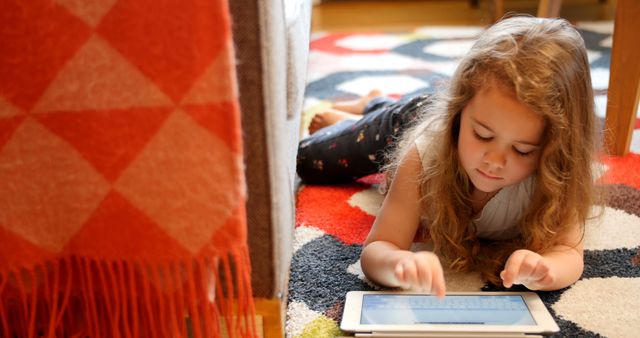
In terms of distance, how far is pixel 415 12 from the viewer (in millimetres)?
2979

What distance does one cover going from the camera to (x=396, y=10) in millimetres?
3059

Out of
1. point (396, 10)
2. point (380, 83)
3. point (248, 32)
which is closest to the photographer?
point (248, 32)

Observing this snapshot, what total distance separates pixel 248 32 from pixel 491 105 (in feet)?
1.07

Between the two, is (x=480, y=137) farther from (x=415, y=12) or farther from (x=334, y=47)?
(x=415, y=12)

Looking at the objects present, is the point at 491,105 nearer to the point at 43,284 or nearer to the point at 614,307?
the point at 614,307

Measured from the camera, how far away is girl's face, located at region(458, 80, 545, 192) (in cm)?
79

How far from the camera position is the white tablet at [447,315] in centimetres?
73

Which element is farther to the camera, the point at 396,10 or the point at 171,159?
the point at 396,10

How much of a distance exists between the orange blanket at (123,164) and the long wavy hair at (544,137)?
345 millimetres

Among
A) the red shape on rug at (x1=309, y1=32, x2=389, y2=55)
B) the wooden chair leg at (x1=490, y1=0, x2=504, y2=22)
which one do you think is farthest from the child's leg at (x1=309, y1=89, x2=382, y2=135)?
the wooden chair leg at (x1=490, y1=0, x2=504, y2=22)

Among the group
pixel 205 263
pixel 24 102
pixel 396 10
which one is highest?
pixel 24 102

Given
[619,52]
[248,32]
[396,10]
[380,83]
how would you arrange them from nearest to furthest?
[248,32]
[619,52]
[380,83]
[396,10]

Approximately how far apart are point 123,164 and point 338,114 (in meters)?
0.79

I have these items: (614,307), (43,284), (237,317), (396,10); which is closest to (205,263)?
(237,317)
